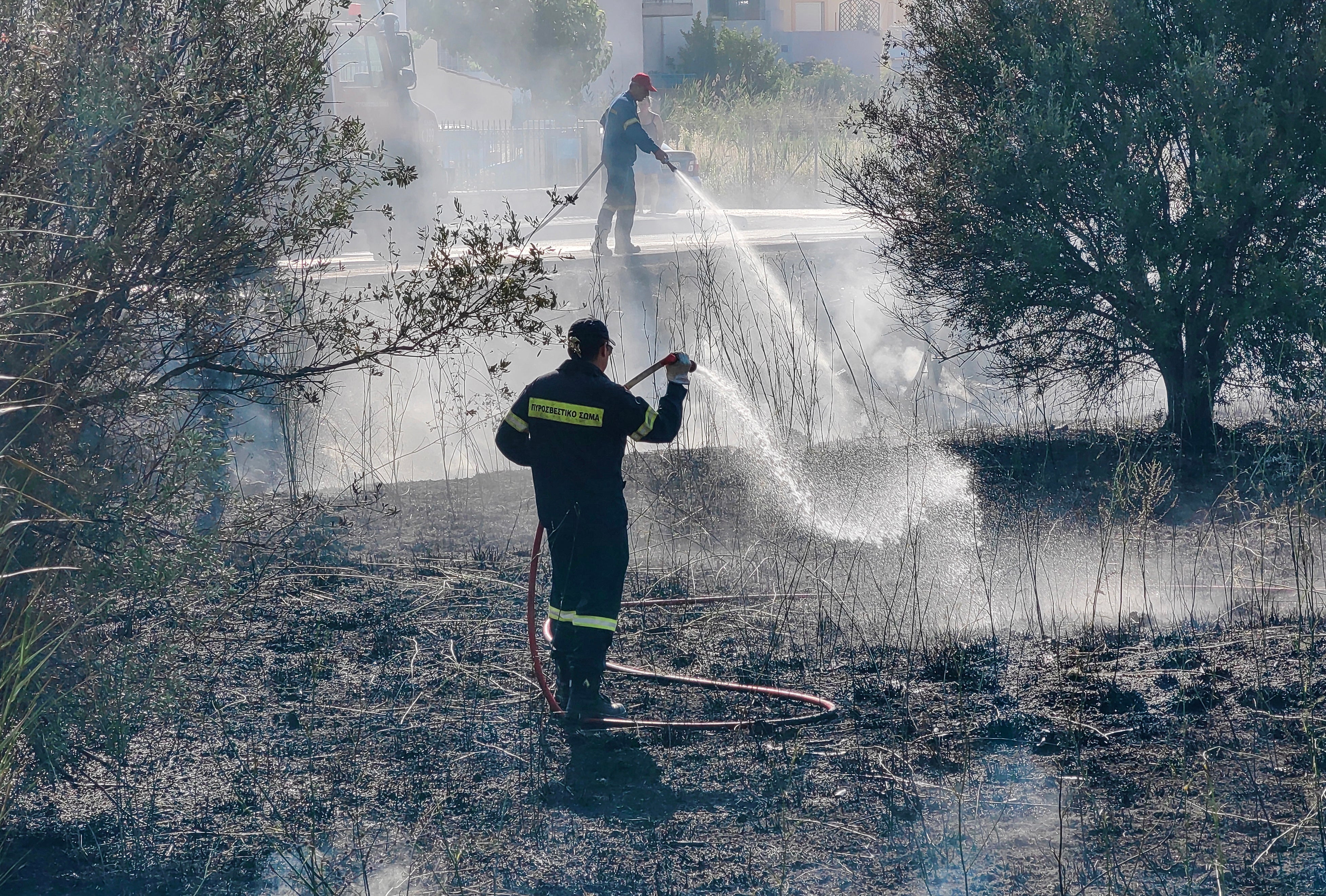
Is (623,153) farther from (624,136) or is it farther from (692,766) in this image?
(692,766)

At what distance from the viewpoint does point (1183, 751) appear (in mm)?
4496

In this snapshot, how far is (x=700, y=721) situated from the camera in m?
5.06

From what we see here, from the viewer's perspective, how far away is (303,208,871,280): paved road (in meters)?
16.0

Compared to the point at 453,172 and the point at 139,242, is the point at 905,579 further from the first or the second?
the point at 453,172

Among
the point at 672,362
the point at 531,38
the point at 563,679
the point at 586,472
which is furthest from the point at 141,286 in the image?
the point at 531,38

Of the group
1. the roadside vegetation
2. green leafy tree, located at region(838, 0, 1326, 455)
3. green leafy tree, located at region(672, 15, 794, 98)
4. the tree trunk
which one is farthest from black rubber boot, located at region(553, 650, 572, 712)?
green leafy tree, located at region(672, 15, 794, 98)

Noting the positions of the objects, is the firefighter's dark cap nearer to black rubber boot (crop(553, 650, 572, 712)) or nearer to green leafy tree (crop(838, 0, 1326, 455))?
black rubber boot (crop(553, 650, 572, 712))

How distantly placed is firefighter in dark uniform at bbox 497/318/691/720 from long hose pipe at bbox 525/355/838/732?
0.07 m

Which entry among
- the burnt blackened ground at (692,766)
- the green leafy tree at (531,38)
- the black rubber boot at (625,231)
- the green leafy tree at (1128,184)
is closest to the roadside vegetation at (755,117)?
the green leafy tree at (531,38)

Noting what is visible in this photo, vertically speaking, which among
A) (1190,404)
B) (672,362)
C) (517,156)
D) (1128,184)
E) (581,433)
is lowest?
(581,433)

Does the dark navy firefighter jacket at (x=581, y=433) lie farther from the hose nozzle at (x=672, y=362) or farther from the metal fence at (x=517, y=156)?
the metal fence at (x=517, y=156)

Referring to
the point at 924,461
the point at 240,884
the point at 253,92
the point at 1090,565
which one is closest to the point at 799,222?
the point at 924,461

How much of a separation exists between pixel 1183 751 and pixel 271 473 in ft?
24.8

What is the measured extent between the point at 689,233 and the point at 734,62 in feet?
72.0
